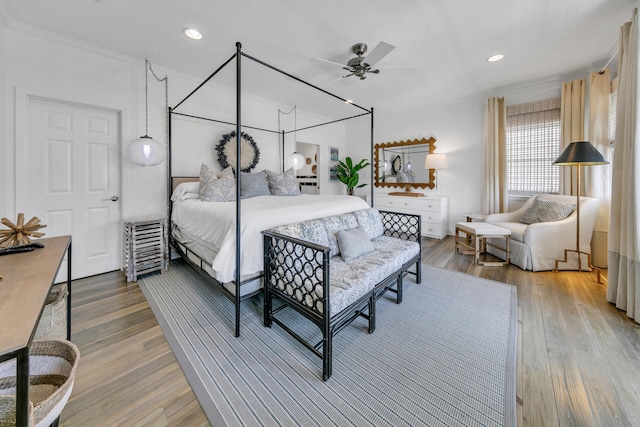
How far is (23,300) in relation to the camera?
30.2 inches

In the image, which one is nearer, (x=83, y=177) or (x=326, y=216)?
(x=326, y=216)

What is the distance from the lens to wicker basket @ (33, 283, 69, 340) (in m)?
1.34

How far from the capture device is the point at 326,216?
2.49 m

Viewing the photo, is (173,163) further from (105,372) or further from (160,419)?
(160,419)

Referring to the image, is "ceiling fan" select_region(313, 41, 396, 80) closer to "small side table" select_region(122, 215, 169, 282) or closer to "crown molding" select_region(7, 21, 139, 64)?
"crown molding" select_region(7, 21, 139, 64)

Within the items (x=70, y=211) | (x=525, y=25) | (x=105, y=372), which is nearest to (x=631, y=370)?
(x=525, y=25)

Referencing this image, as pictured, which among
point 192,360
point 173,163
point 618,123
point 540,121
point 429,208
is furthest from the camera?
point 429,208

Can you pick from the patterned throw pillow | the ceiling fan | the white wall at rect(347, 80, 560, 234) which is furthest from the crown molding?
the white wall at rect(347, 80, 560, 234)

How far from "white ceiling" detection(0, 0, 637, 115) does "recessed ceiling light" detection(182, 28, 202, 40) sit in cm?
6

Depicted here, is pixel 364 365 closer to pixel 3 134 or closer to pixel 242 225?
pixel 242 225

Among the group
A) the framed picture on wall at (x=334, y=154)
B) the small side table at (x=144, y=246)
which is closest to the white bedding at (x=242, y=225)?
→ the small side table at (x=144, y=246)

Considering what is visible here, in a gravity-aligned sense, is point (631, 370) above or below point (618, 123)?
below

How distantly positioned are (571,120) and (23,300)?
542cm

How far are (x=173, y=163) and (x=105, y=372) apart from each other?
103 inches
